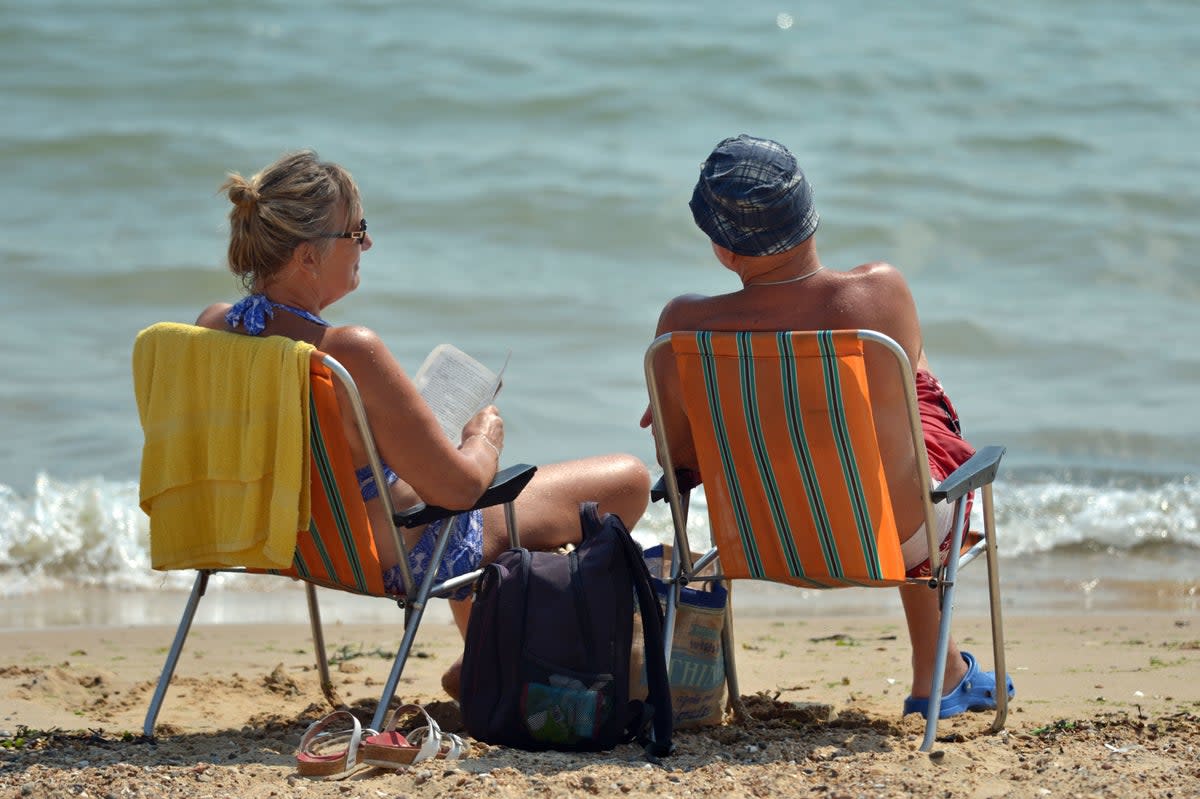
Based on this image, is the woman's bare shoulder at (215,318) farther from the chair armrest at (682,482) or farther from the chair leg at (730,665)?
the chair leg at (730,665)

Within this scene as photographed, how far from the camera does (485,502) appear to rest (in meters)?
3.10

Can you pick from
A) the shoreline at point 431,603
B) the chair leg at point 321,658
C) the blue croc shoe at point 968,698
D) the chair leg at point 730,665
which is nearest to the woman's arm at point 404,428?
the chair leg at point 730,665

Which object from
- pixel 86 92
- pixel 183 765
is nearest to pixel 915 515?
pixel 183 765

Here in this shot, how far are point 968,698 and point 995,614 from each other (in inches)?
13.6

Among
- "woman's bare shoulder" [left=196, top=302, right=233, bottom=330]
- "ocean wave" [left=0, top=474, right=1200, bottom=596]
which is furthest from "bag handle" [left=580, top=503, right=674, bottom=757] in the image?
"ocean wave" [left=0, top=474, right=1200, bottom=596]

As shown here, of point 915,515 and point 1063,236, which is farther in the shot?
point 1063,236

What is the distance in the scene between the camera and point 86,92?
12.9m

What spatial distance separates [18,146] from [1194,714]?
10.6 metres

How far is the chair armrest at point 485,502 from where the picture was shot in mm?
3086

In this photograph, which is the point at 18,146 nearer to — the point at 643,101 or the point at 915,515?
the point at 643,101

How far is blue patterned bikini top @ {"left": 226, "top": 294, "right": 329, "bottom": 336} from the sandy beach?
35.6 inches

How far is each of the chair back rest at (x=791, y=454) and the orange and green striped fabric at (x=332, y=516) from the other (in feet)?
2.31

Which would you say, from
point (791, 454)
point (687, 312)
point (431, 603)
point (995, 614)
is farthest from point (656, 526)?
point (791, 454)

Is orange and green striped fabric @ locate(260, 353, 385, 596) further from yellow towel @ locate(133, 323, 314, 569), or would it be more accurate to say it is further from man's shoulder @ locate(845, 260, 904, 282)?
man's shoulder @ locate(845, 260, 904, 282)
